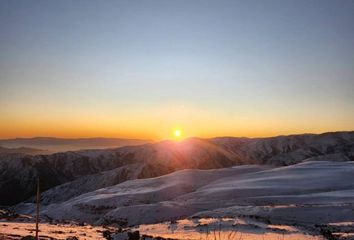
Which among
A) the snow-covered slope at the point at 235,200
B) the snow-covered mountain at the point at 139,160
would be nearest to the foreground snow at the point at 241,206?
the snow-covered slope at the point at 235,200

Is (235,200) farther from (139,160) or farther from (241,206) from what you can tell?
(139,160)

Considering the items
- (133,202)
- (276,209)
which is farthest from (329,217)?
(133,202)

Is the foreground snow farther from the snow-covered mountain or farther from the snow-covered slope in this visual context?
the snow-covered mountain

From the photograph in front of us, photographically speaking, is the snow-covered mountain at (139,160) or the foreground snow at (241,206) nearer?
the foreground snow at (241,206)

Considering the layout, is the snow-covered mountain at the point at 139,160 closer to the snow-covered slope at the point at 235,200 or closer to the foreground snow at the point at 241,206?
the foreground snow at the point at 241,206

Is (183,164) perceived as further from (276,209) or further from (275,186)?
(276,209)

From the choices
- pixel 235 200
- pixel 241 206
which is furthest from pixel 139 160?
pixel 241 206
